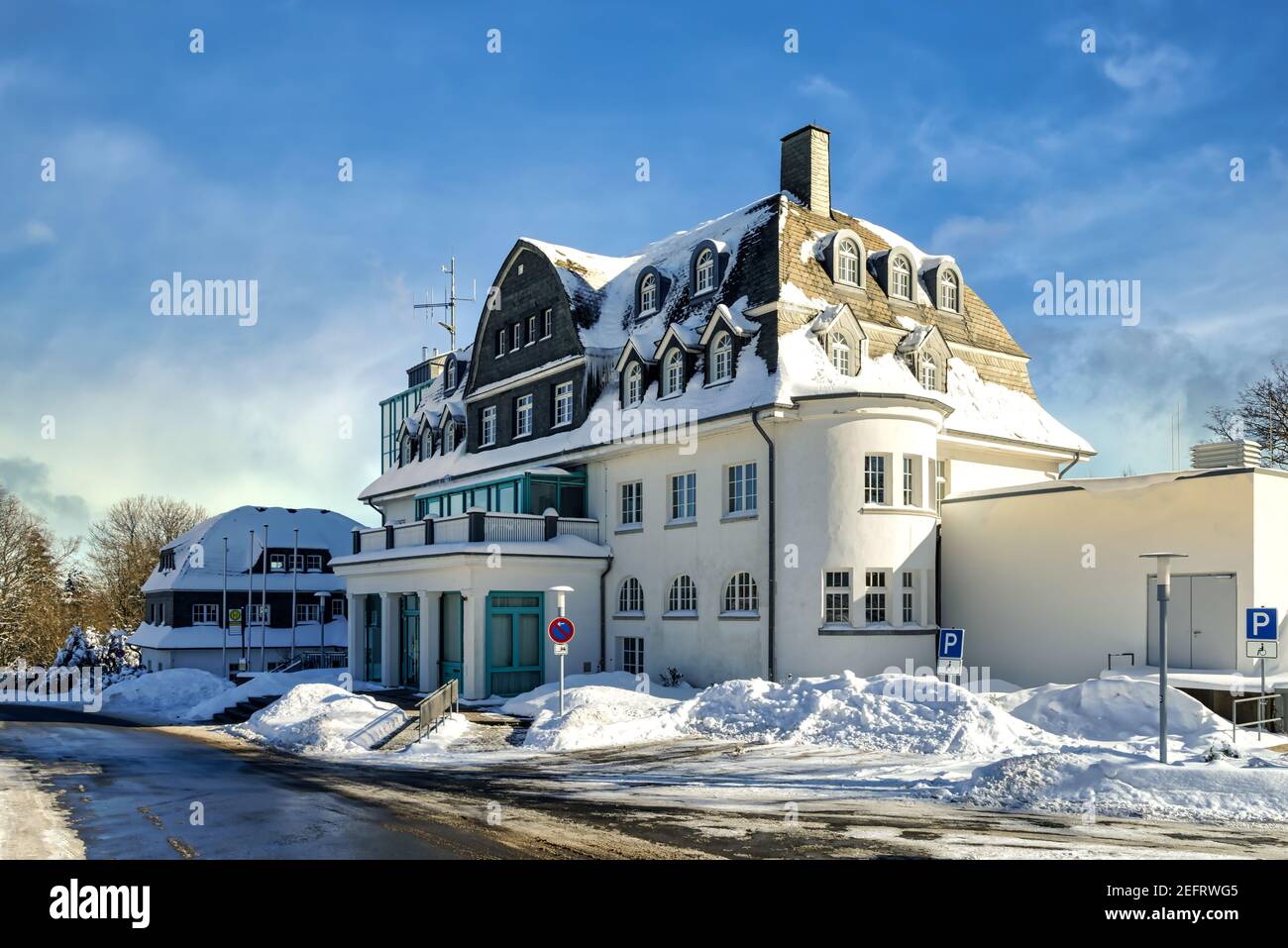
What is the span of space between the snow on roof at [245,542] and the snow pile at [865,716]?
141 feet

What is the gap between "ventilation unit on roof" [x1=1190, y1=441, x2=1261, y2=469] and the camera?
73.8ft

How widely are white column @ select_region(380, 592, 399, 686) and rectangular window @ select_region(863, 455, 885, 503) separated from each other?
1619 centimetres

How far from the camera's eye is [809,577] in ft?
80.9

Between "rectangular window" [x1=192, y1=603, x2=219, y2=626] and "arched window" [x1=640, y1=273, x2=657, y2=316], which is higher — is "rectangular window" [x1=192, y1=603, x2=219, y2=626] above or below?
below

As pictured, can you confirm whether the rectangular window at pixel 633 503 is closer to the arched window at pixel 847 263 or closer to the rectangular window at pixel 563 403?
the rectangular window at pixel 563 403

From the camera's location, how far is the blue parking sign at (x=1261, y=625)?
17828mm

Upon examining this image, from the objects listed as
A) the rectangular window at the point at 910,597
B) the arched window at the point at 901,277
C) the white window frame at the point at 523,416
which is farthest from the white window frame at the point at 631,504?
the arched window at the point at 901,277

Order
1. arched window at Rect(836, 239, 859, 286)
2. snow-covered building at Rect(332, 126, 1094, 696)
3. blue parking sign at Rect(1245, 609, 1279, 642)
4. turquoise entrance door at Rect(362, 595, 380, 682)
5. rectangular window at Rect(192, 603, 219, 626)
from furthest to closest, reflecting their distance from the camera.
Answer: rectangular window at Rect(192, 603, 219, 626) → turquoise entrance door at Rect(362, 595, 380, 682) → arched window at Rect(836, 239, 859, 286) → snow-covered building at Rect(332, 126, 1094, 696) → blue parking sign at Rect(1245, 609, 1279, 642)

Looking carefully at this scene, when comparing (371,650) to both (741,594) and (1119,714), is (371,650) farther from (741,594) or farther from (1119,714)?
(1119,714)

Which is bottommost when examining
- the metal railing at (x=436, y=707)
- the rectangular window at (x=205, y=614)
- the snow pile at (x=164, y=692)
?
the snow pile at (x=164, y=692)

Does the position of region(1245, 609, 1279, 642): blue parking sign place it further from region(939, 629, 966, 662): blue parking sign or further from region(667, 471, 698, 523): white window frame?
region(667, 471, 698, 523): white window frame

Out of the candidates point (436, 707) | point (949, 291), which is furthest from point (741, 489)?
point (949, 291)

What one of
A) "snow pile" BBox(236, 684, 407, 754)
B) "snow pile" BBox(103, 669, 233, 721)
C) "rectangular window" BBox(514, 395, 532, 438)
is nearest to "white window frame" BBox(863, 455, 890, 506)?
"snow pile" BBox(236, 684, 407, 754)

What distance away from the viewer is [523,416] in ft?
118
